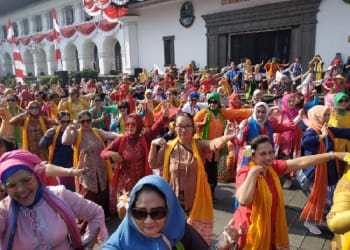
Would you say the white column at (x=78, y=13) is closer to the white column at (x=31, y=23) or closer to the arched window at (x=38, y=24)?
the arched window at (x=38, y=24)

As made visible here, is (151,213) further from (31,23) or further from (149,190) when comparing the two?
(31,23)

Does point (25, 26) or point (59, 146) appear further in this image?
point (25, 26)

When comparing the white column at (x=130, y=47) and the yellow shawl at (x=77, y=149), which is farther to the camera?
the white column at (x=130, y=47)

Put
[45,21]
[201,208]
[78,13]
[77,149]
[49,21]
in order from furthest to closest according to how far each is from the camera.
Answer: [45,21] < [49,21] < [78,13] < [77,149] < [201,208]

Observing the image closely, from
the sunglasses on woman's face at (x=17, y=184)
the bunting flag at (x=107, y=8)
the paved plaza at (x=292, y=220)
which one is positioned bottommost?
the paved plaza at (x=292, y=220)

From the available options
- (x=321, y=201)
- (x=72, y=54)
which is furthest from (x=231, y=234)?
(x=72, y=54)

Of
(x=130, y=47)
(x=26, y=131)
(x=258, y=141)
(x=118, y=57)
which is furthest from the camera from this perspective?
(x=118, y=57)

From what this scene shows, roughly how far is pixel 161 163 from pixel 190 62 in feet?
54.8

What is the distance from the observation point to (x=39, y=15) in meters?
34.9

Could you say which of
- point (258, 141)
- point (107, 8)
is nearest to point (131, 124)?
point (258, 141)

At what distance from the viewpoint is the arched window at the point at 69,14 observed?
100ft

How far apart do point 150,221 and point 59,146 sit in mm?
3169

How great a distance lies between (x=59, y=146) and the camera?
447 centimetres

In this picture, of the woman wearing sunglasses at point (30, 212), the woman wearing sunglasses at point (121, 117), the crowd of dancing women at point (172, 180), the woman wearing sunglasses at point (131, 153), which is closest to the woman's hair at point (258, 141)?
the crowd of dancing women at point (172, 180)
